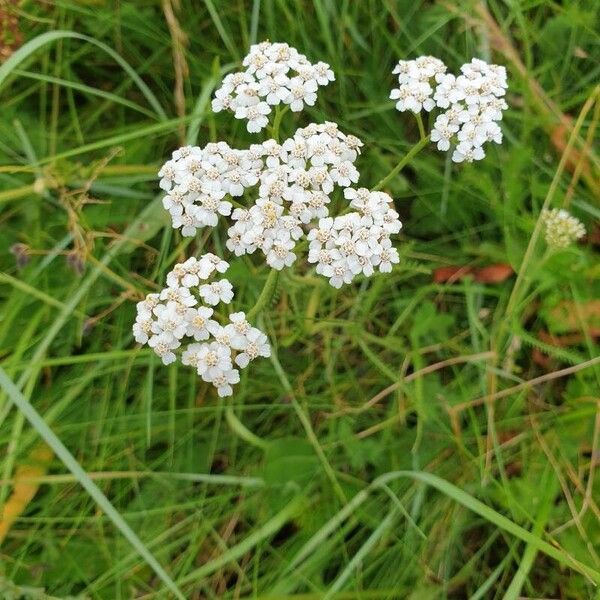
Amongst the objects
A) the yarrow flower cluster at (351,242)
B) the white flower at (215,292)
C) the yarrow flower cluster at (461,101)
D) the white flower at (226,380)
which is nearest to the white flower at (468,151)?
the yarrow flower cluster at (461,101)

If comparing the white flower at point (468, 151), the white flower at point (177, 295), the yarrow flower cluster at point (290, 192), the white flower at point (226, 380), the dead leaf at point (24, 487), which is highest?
the yarrow flower cluster at point (290, 192)

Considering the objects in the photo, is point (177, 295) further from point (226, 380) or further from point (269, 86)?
point (269, 86)

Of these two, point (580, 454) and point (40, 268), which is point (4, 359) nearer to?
point (40, 268)

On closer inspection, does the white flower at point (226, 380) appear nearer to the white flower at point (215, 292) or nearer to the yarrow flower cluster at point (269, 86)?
the white flower at point (215, 292)

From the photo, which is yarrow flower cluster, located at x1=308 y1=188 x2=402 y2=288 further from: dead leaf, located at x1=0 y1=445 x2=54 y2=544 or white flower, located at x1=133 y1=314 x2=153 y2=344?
dead leaf, located at x1=0 y1=445 x2=54 y2=544

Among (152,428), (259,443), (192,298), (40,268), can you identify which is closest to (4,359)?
(40,268)

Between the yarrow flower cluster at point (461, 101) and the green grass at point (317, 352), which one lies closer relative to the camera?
the yarrow flower cluster at point (461, 101)

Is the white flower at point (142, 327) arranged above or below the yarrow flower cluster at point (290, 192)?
below
